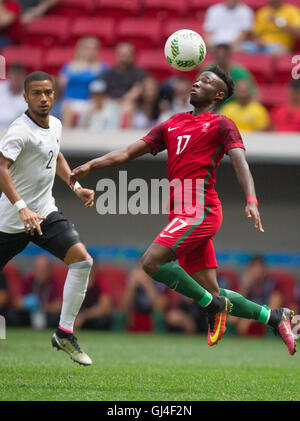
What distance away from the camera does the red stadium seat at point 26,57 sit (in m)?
13.7

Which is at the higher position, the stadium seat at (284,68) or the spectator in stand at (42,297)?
the stadium seat at (284,68)

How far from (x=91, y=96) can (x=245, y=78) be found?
253 centimetres

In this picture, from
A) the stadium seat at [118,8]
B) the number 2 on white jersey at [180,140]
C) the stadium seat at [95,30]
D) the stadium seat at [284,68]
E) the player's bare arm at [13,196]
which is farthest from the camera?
the stadium seat at [118,8]

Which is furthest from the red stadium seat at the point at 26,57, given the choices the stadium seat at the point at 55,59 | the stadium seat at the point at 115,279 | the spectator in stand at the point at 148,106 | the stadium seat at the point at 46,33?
the stadium seat at the point at 115,279

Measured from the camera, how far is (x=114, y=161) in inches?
245

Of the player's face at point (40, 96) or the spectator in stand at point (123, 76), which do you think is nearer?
the player's face at point (40, 96)

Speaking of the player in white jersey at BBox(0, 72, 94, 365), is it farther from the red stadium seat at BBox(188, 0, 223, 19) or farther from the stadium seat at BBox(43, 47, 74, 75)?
the red stadium seat at BBox(188, 0, 223, 19)

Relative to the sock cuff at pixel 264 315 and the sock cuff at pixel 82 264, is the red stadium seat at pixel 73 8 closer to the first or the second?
the sock cuff at pixel 82 264

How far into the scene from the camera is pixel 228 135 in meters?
5.89

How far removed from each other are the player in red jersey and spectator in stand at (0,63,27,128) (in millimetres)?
6087

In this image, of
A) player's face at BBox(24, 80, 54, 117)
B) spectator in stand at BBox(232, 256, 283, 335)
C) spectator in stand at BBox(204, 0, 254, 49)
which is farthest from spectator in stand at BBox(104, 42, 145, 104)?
player's face at BBox(24, 80, 54, 117)

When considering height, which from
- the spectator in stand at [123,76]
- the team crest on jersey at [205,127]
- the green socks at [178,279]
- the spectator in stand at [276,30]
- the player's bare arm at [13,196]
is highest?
the spectator in stand at [276,30]

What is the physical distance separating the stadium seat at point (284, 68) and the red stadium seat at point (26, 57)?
4.31 metres

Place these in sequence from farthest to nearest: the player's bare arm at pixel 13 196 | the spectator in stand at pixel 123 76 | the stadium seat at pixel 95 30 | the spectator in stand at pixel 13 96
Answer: the stadium seat at pixel 95 30 < the spectator in stand at pixel 123 76 < the spectator in stand at pixel 13 96 < the player's bare arm at pixel 13 196
